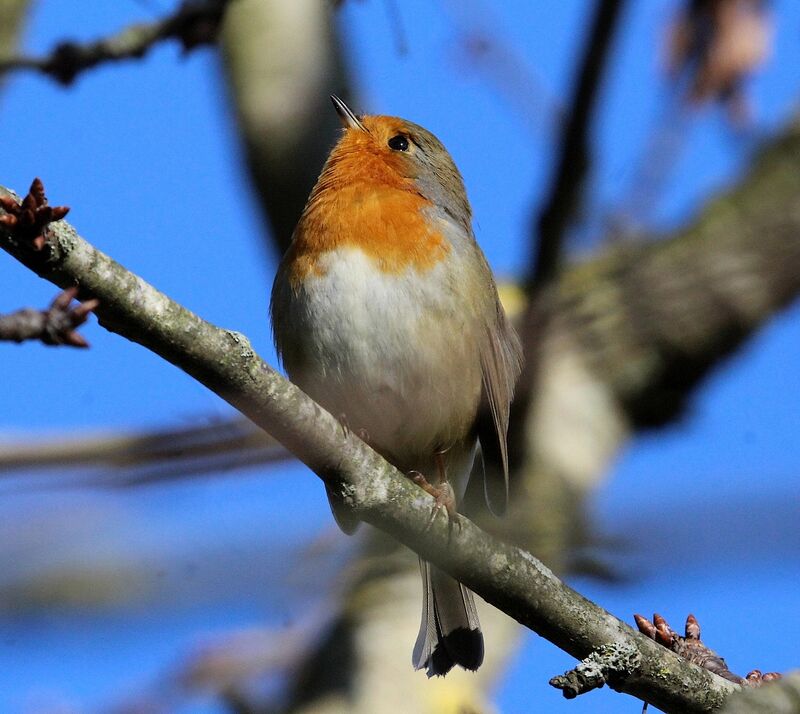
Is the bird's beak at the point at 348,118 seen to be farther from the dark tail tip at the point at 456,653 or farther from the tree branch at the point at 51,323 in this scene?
the tree branch at the point at 51,323

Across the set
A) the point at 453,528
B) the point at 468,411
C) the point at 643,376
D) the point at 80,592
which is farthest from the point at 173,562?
the point at 643,376

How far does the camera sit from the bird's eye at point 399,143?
4.91 metres

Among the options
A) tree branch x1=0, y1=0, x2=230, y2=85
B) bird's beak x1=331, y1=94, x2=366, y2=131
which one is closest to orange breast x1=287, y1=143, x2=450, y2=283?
bird's beak x1=331, y1=94, x2=366, y2=131

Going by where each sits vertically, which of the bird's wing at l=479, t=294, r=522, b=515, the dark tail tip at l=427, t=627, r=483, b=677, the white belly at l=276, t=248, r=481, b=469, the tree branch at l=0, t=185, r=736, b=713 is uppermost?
the bird's wing at l=479, t=294, r=522, b=515

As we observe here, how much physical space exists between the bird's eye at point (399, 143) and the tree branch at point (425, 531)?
2179mm

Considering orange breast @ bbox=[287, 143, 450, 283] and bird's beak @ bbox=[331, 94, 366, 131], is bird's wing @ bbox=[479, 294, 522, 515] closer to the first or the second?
orange breast @ bbox=[287, 143, 450, 283]

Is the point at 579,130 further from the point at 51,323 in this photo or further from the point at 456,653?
the point at 51,323

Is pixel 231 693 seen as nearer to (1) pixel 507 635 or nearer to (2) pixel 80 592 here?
(1) pixel 507 635

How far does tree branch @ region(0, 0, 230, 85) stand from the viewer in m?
4.07

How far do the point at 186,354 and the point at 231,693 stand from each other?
226 cm

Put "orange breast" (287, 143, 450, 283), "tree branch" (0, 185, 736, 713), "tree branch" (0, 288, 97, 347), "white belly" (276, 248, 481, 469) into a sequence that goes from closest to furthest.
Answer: "tree branch" (0, 288, 97, 347), "tree branch" (0, 185, 736, 713), "white belly" (276, 248, 481, 469), "orange breast" (287, 143, 450, 283)

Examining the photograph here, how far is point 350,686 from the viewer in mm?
5117

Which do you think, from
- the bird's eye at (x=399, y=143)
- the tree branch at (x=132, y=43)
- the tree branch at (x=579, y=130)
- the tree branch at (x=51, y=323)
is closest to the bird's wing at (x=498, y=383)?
the tree branch at (x=579, y=130)

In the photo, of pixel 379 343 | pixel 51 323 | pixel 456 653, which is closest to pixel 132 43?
pixel 379 343
